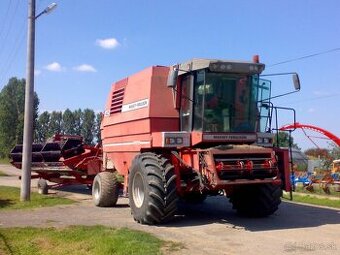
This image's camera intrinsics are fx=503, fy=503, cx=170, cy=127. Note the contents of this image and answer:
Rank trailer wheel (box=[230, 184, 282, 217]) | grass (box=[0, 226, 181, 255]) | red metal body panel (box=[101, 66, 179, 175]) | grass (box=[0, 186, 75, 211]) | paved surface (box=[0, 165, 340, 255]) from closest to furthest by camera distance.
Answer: grass (box=[0, 226, 181, 255]) < paved surface (box=[0, 165, 340, 255]) < trailer wheel (box=[230, 184, 282, 217]) < red metal body panel (box=[101, 66, 179, 175]) < grass (box=[0, 186, 75, 211])

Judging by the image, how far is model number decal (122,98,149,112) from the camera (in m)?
12.3

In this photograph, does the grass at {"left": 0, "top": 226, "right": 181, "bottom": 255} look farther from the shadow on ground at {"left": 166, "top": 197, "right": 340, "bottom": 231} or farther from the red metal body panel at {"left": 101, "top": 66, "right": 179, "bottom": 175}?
the red metal body panel at {"left": 101, "top": 66, "right": 179, "bottom": 175}

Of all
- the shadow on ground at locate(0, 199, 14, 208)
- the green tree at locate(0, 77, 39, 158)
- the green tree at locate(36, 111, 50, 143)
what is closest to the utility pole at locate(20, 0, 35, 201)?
the shadow on ground at locate(0, 199, 14, 208)

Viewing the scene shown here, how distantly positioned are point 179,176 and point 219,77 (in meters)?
2.42

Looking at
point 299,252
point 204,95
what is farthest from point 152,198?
point 299,252

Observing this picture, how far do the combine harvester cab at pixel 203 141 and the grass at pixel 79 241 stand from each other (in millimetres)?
1467

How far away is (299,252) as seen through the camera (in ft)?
26.9

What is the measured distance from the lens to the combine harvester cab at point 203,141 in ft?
35.0

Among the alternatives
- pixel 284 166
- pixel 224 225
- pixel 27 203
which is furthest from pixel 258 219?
pixel 27 203

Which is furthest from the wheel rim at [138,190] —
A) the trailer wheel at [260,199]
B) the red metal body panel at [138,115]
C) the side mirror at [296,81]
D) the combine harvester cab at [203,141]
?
the side mirror at [296,81]

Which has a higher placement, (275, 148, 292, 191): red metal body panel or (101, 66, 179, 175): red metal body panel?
(101, 66, 179, 175): red metal body panel

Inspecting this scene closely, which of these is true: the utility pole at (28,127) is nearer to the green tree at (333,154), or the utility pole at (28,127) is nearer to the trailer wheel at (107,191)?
the trailer wheel at (107,191)

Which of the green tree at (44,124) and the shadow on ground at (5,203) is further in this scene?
the green tree at (44,124)

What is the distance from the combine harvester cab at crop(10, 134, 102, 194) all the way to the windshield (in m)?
6.93
